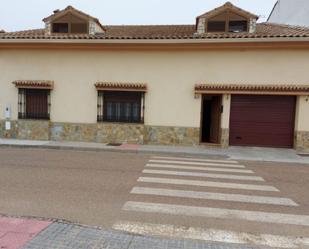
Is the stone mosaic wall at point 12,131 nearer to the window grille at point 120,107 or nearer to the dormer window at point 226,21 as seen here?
the window grille at point 120,107

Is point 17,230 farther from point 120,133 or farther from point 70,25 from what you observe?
point 70,25

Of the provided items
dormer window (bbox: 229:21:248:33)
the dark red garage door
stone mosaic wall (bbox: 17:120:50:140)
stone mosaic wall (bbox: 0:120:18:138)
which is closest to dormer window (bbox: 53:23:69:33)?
stone mosaic wall (bbox: 17:120:50:140)

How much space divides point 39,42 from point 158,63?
591cm

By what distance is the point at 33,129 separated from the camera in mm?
12766

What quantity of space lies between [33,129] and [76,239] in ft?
35.2

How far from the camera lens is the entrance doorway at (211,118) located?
1260 centimetres

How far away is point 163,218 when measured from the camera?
425 centimetres

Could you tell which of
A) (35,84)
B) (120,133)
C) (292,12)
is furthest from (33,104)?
(292,12)

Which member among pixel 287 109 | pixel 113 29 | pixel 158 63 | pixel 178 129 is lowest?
pixel 178 129

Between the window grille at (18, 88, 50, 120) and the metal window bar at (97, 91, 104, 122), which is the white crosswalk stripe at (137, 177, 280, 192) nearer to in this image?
the metal window bar at (97, 91, 104, 122)

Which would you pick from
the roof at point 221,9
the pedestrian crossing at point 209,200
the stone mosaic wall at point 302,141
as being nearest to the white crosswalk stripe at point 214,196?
the pedestrian crossing at point 209,200

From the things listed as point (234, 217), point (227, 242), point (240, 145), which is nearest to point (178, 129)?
point (240, 145)

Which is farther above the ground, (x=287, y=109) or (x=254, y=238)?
(x=287, y=109)

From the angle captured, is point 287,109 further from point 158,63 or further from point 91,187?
point 91,187
